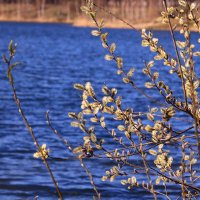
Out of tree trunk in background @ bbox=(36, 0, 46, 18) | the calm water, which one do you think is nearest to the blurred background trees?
tree trunk in background @ bbox=(36, 0, 46, 18)

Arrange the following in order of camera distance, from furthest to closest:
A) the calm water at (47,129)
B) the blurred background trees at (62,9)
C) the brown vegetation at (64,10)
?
1. the blurred background trees at (62,9)
2. the brown vegetation at (64,10)
3. the calm water at (47,129)

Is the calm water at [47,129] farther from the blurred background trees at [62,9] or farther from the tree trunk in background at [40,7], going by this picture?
the tree trunk in background at [40,7]

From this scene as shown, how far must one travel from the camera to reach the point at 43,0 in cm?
16825

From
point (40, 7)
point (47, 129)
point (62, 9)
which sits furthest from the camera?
point (40, 7)

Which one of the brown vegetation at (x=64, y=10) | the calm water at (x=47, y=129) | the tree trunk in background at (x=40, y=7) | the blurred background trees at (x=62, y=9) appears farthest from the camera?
the tree trunk in background at (x=40, y=7)

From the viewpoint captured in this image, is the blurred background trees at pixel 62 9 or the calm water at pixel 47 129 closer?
the calm water at pixel 47 129

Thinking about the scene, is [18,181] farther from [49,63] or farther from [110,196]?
[49,63]

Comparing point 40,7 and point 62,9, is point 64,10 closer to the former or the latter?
point 62,9

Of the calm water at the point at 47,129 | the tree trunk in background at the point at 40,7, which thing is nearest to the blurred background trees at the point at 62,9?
the tree trunk in background at the point at 40,7

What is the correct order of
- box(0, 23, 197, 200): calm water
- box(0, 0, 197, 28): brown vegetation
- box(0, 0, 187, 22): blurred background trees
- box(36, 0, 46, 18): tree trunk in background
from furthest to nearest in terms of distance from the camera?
box(36, 0, 46, 18): tree trunk in background → box(0, 0, 187, 22): blurred background trees → box(0, 0, 197, 28): brown vegetation → box(0, 23, 197, 200): calm water

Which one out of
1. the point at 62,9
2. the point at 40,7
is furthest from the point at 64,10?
the point at 40,7

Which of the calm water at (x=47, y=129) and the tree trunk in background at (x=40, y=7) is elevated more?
the tree trunk in background at (x=40, y=7)

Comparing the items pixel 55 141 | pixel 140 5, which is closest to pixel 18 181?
pixel 55 141

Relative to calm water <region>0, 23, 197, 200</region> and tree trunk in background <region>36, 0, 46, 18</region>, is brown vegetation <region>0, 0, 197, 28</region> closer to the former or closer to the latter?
tree trunk in background <region>36, 0, 46, 18</region>
